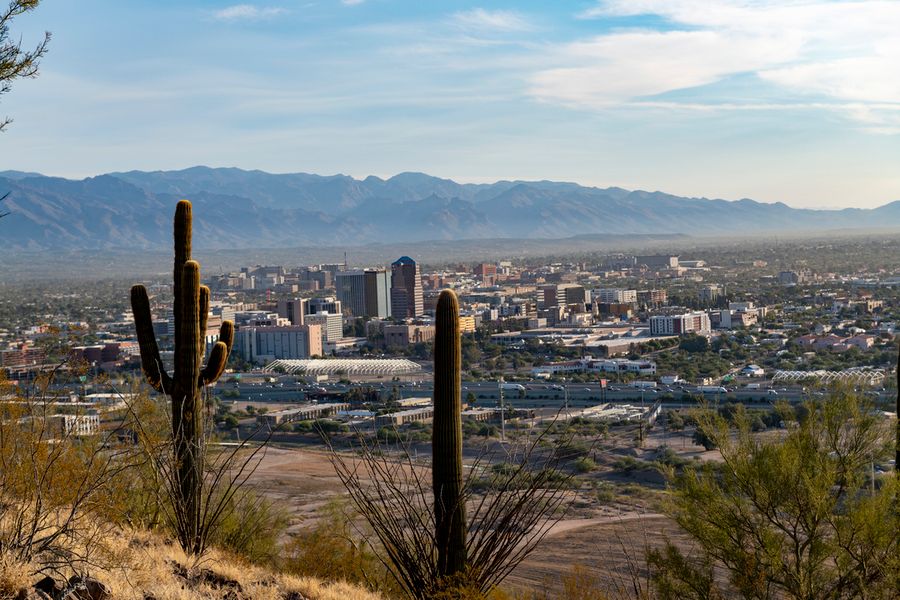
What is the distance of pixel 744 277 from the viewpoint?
141875mm

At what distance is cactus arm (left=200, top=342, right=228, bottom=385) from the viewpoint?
1212cm

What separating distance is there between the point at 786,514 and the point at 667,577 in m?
1.38

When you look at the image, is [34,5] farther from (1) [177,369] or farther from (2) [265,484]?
(2) [265,484]

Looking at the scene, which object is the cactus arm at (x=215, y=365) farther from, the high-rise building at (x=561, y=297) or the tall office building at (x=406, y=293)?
the high-rise building at (x=561, y=297)

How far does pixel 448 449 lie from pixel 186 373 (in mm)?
3131

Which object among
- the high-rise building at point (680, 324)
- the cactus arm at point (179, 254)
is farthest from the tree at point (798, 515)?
the high-rise building at point (680, 324)

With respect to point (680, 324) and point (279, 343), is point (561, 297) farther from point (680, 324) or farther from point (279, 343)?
point (279, 343)

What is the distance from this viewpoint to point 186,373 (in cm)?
1162

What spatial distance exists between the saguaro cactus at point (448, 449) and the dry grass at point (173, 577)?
86 cm

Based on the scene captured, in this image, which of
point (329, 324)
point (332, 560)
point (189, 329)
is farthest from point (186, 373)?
point (329, 324)

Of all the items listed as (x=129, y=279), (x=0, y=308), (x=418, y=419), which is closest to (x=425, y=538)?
(x=418, y=419)

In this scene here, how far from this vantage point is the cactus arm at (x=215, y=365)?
12.1 m

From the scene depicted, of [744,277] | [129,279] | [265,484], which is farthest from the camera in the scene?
[129,279]

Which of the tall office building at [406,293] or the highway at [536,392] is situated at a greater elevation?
the tall office building at [406,293]
